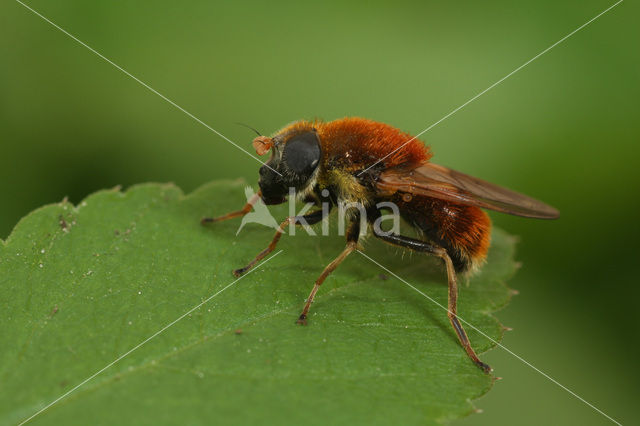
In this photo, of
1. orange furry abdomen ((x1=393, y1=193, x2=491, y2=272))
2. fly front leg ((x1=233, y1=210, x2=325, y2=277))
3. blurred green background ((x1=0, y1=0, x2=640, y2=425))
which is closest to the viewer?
fly front leg ((x1=233, y1=210, x2=325, y2=277))

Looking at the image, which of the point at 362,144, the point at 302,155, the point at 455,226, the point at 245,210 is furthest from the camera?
the point at 245,210

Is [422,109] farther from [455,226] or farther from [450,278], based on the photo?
[450,278]

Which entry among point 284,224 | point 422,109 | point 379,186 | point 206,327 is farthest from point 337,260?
point 422,109

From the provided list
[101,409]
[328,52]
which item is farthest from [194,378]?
[328,52]

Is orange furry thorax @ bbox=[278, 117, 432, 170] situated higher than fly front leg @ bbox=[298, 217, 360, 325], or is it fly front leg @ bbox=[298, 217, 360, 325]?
orange furry thorax @ bbox=[278, 117, 432, 170]

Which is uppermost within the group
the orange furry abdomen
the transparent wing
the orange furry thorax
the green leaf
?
the orange furry thorax

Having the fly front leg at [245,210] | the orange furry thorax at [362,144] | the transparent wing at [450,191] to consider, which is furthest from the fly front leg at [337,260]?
the fly front leg at [245,210]

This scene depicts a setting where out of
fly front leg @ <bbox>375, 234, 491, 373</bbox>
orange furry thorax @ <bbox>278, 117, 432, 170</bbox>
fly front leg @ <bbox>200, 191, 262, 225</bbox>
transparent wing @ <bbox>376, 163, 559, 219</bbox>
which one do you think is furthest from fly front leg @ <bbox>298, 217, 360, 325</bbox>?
fly front leg @ <bbox>200, 191, 262, 225</bbox>

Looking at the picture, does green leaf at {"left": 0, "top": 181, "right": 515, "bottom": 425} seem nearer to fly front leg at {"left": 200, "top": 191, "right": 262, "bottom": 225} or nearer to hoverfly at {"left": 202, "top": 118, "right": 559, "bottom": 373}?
fly front leg at {"left": 200, "top": 191, "right": 262, "bottom": 225}

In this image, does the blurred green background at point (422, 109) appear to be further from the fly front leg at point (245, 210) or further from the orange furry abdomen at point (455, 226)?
the orange furry abdomen at point (455, 226)
